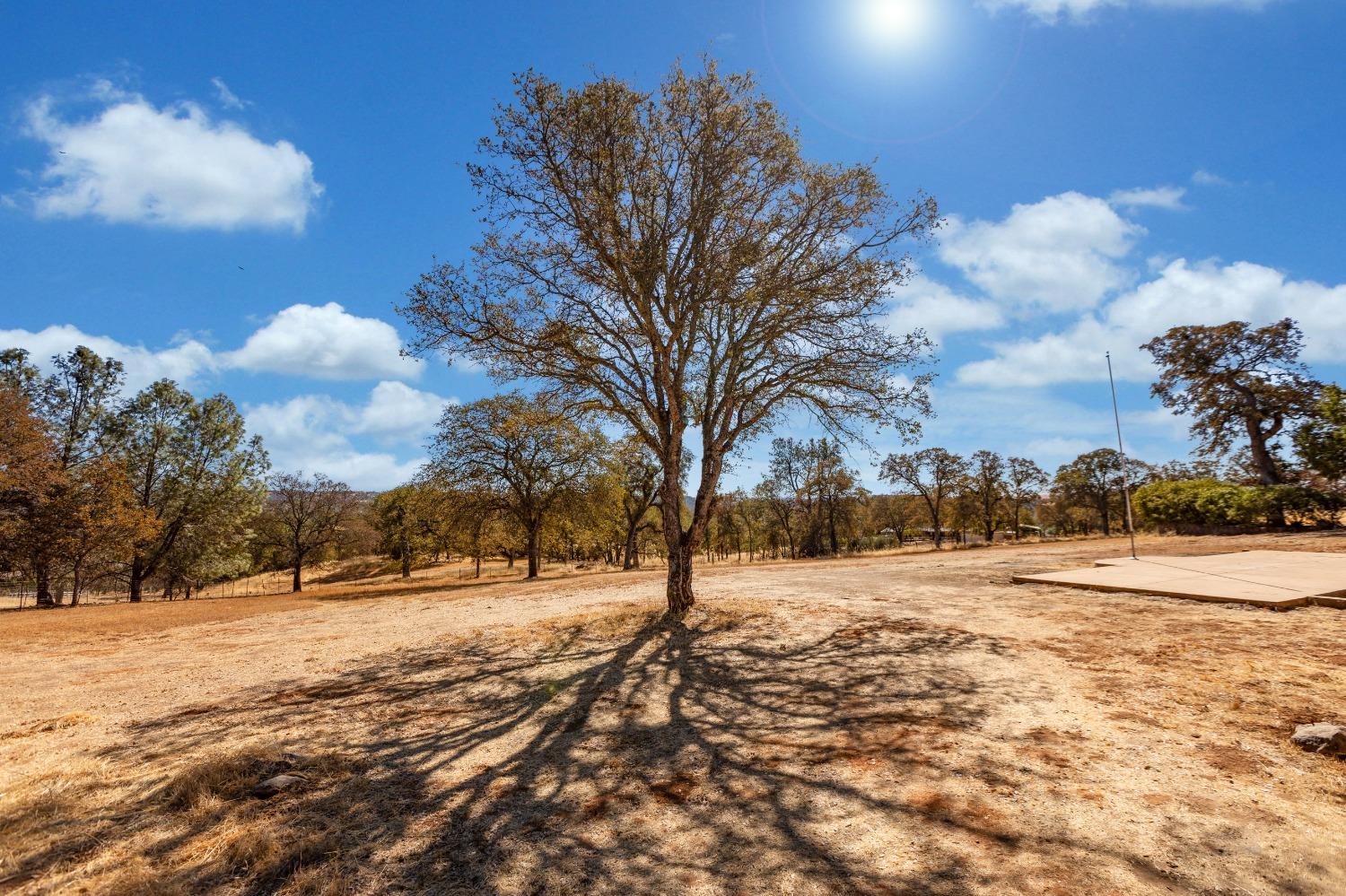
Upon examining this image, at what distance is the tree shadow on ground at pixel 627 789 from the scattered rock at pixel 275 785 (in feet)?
0.33

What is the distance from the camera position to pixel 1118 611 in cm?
960

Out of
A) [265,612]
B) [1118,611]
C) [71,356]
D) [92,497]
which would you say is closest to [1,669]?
[265,612]

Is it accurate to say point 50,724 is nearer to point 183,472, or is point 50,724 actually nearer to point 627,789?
point 627,789

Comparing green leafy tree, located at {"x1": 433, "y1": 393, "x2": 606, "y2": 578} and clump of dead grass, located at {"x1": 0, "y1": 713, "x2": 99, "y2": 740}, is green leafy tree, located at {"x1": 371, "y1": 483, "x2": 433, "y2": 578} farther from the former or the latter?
clump of dead grass, located at {"x1": 0, "y1": 713, "x2": 99, "y2": 740}

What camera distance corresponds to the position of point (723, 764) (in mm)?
4844

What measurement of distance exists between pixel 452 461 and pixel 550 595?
50.2 feet

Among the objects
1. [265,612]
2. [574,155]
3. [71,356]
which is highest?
[71,356]

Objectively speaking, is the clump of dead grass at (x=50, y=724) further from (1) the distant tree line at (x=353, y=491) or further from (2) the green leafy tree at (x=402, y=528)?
(2) the green leafy tree at (x=402, y=528)

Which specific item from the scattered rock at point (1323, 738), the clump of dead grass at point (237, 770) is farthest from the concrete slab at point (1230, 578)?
the clump of dead grass at point (237, 770)

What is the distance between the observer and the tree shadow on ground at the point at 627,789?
10.8 ft

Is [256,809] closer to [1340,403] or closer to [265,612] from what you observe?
[265,612]

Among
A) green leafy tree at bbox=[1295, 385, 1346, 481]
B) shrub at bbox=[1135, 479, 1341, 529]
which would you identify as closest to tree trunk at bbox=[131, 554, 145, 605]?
shrub at bbox=[1135, 479, 1341, 529]

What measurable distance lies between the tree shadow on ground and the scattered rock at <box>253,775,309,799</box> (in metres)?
0.10

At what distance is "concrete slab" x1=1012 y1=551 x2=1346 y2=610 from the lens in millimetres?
9164
